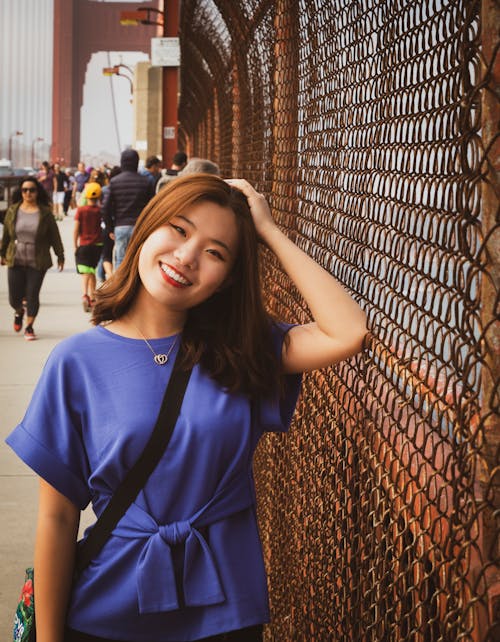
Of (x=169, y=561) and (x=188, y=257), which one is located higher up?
(x=188, y=257)

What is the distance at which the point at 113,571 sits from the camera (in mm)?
1764

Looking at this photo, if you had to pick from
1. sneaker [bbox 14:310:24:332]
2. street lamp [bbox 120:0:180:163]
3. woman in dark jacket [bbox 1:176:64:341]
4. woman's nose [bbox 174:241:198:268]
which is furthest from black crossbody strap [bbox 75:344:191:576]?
street lamp [bbox 120:0:180:163]

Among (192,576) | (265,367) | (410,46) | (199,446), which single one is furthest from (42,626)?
(410,46)

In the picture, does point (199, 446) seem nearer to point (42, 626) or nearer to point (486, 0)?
point (42, 626)

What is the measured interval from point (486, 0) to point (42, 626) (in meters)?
1.25

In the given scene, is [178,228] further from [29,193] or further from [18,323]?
[18,323]

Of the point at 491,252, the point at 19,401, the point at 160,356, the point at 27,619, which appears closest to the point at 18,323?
the point at 19,401

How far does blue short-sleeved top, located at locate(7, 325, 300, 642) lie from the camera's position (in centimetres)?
175

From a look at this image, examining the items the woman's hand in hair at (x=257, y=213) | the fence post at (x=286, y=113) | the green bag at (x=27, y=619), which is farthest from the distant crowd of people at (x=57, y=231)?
the green bag at (x=27, y=619)

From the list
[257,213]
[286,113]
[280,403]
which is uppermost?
[286,113]

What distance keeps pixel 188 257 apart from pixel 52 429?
37 cm

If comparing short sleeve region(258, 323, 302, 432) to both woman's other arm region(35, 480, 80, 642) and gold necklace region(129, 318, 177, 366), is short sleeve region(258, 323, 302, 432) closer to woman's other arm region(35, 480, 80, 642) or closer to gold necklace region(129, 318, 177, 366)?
gold necklace region(129, 318, 177, 366)

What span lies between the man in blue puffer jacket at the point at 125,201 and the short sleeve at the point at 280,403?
804cm

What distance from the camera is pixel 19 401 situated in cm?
716
